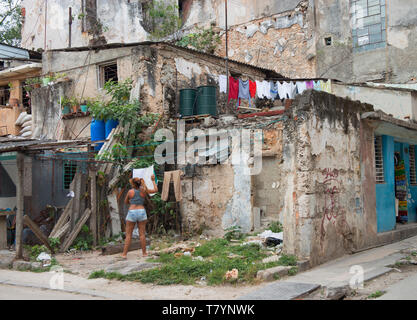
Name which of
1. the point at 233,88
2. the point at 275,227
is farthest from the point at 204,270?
the point at 233,88

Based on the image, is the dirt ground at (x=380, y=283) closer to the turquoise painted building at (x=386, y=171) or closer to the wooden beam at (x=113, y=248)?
the turquoise painted building at (x=386, y=171)

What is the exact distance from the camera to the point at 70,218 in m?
10.8

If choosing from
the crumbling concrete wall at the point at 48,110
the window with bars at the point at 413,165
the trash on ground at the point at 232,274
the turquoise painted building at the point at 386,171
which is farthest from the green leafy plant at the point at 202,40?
the trash on ground at the point at 232,274

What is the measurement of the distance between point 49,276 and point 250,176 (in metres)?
5.97

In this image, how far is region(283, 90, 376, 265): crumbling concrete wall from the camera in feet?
26.2

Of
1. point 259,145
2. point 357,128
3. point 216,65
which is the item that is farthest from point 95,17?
point 357,128

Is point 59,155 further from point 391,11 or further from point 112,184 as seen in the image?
point 391,11

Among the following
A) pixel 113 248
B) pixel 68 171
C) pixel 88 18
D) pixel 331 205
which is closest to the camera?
pixel 331 205

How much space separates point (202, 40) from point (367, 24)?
8.28 meters

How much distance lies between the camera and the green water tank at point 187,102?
46.4ft

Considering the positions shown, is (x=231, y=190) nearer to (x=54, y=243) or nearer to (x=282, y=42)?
(x=54, y=243)

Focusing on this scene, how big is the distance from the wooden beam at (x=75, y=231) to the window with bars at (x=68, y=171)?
1.73 metres

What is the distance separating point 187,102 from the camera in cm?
1416

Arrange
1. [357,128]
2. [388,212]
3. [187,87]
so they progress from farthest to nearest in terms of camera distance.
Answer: [187,87] → [388,212] → [357,128]
